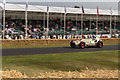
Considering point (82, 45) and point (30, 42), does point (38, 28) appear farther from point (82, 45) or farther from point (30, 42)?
point (82, 45)

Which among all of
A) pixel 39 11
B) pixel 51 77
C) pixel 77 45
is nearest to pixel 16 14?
pixel 39 11

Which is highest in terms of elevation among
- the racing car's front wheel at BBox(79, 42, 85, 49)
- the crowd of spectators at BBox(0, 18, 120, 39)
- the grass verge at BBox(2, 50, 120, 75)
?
the crowd of spectators at BBox(0, 18, 120, 39)

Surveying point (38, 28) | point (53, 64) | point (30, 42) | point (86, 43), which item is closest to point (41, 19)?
point (38, 28)

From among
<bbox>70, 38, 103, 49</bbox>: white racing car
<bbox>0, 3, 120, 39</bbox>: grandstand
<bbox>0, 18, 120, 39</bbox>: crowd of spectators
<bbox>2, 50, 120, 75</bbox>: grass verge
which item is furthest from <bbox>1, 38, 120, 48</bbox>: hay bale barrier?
A: <bbox>2, 50, 120, 75</bbox>: grass verge

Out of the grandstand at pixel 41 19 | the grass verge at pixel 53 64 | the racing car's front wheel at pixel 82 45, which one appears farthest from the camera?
the grandstand at pixel 41 19

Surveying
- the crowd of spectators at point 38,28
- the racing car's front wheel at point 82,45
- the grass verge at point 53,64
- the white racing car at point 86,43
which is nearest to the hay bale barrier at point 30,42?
the crowd of spectators at point 38,28

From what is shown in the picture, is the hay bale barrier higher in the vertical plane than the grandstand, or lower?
lower

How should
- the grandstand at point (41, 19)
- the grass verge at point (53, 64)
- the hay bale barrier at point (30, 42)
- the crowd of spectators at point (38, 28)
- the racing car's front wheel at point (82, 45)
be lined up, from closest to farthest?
1. the grass verge at point (53, 64)
2. the racing car's front wheel at point (82, 45)
3. the hay bale barrier at point (30, 42)
4. the crowd of spectators at point (38, 28)
5. the grandstand at point (41, 19)

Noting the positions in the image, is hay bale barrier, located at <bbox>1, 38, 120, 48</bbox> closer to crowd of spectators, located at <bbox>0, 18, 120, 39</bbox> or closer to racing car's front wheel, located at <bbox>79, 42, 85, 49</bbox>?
crowd of spectators, located at <bbox>0, 18, 120, 39</bbox>

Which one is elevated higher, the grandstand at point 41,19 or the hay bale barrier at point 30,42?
the grandstand at point 41,19

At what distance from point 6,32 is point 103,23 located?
2510cm

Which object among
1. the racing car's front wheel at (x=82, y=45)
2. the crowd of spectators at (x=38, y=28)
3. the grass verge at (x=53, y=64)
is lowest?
the grass verge at (x=53, y=64)

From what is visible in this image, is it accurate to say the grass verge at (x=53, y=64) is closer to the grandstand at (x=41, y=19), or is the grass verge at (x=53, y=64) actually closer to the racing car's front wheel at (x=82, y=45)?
the racing car's front wheel at (x=82, y=45)

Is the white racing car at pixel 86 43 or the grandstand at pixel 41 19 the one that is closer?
the white racing car at pixel 86 43
